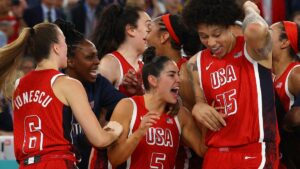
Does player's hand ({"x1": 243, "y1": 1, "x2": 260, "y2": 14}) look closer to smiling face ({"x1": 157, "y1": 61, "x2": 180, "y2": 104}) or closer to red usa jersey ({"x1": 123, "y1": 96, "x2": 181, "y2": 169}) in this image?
smiling face ({"x1": 157, "y1": 61, "x2": 180, "y2": 104})

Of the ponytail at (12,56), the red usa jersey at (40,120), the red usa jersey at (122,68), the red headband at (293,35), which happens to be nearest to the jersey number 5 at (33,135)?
the red usa jersey at (40,120)

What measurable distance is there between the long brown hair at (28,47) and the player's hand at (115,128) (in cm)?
71

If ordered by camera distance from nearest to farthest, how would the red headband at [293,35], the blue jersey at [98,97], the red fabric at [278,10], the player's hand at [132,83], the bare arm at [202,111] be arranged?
the bare arm at [202,111]
the red headband at [293,35]
the blue jersey at [98,97]
the player's hand at [132,83]
the red fabric at [278,10]

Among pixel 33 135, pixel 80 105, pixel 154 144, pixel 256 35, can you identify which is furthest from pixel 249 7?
pixel 33 135

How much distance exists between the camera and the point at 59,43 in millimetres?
6875

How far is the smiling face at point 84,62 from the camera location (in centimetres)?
782

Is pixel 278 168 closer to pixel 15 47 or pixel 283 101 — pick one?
Result: pixel 283 101

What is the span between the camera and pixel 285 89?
757 cm

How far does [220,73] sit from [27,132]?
1.51 m

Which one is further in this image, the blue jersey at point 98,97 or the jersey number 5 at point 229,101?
the blue jersey at point 98,97

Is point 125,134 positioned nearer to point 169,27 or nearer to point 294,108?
point 294,108

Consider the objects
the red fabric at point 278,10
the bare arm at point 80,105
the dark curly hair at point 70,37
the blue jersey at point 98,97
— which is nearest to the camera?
the bare arm at point 80,105

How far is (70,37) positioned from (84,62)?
0.86 ft

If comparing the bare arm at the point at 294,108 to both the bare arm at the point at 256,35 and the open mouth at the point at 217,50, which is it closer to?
the bare arm at the point at 256,35
